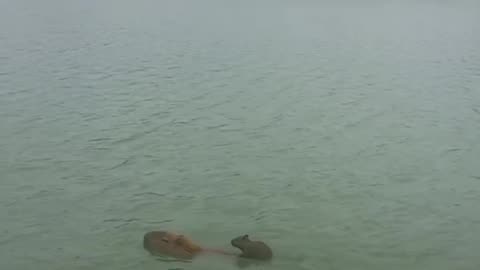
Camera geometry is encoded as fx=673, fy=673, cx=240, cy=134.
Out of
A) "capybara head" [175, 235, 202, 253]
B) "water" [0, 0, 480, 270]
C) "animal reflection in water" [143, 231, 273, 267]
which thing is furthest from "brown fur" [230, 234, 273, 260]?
"capybara head" [175, 235, 202, 253]

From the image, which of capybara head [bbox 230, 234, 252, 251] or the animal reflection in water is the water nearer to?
the animal reflection in water

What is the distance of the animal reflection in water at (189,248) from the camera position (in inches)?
289

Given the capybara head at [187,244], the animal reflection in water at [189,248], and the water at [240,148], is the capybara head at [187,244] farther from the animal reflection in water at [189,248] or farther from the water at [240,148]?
the water at [240,148]

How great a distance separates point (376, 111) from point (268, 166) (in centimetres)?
416

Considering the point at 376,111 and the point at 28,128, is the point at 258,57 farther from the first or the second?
the point at 28,128

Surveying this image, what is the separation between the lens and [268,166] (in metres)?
10.4

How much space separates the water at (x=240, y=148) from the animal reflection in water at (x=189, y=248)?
0.13 metres

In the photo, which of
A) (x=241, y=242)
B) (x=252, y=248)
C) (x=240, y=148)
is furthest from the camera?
(x=240, y=148)

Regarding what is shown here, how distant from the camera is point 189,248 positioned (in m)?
7.46

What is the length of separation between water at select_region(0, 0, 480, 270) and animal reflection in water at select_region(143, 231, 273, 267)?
5.0 inches

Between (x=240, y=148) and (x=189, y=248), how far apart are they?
3976mm

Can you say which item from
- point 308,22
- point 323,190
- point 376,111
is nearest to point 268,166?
point 323,190

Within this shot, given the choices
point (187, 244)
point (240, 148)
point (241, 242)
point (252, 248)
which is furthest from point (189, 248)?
point (240, 148)

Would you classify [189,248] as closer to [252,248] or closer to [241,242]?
[241,242]
